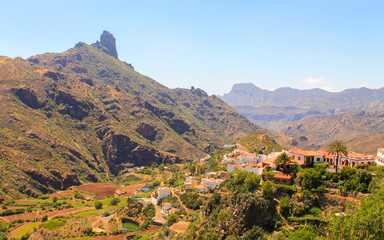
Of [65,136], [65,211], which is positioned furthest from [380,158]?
[65,136]

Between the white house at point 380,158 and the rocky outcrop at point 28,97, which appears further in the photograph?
the rocky outcrop at point 28,97

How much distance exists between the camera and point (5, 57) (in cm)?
17750

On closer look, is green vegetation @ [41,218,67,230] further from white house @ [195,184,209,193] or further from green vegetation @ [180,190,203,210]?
white house @ [195,184,209,193]

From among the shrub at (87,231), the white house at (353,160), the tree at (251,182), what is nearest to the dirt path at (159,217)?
the shrub at (87,231)

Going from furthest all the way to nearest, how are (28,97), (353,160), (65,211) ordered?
(28,97), (65,211), (353,160)

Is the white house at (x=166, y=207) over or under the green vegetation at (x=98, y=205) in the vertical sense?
over

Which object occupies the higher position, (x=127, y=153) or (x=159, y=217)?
(x=127, y=153)

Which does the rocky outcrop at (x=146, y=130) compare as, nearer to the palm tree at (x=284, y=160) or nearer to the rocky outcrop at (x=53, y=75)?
the rocky outcrop at (x=53, y=75)

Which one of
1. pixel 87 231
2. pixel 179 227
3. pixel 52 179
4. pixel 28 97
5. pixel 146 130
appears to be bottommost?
pixel 87 231

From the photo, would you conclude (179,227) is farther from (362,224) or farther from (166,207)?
(362,224)

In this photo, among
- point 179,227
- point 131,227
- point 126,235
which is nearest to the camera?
point 179,227

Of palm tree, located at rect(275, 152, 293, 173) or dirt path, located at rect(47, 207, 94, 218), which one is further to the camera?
dirt path, located at rect(47, 207, 94, 218)

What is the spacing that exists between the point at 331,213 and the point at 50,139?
125 metres

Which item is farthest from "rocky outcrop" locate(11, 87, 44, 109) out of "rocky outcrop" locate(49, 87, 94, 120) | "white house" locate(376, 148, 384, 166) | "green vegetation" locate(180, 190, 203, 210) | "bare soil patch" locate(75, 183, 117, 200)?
"white house" locate(376, 148, 384, 166)
